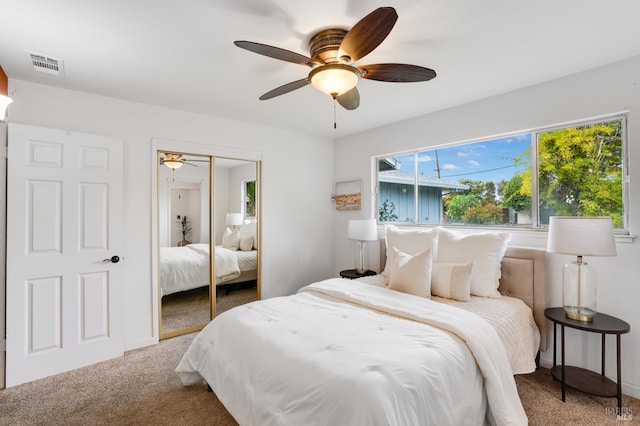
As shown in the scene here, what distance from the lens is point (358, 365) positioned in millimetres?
1408

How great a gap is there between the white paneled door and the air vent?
50 cm

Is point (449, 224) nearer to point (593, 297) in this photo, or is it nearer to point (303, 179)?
point (593, 297)

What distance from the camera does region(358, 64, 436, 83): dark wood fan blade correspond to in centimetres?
186

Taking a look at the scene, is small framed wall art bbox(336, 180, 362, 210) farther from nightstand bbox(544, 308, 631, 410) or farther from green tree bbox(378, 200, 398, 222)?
nightstand bbox(544, 308, 631, 410)

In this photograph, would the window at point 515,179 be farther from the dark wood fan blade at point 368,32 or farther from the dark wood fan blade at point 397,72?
the dark wood fan blade at point 368,32

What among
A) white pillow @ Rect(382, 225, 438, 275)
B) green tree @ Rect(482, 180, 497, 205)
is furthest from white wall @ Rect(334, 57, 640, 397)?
white pillow @ Rect(382, 225, 438, 275)

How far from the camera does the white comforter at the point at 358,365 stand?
51.7 inches

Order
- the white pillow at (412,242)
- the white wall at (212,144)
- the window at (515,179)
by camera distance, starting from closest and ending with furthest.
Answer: the window at (515,179) → the white wall at (212,144) → the white pillow at (412,242)

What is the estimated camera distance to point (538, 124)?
2.70 meters

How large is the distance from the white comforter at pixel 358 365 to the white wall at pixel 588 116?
47.8 inches

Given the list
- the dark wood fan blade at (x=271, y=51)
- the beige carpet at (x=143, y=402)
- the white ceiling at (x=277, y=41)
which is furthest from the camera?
the beige carpet at (x=143, y=402)

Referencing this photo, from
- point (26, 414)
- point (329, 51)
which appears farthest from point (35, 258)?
point (329, 51)

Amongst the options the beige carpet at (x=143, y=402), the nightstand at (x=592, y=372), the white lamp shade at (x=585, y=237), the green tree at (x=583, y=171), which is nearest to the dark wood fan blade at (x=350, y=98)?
the white lamp shade at (x=585, y=237)

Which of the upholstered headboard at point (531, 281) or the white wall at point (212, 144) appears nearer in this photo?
the upholstered headboard at point (531, 281)
